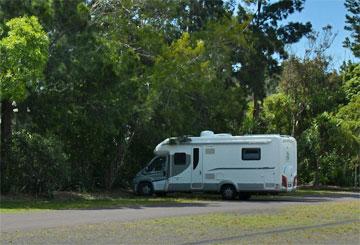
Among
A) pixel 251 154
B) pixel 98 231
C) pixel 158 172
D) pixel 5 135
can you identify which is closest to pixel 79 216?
pixel 98 231

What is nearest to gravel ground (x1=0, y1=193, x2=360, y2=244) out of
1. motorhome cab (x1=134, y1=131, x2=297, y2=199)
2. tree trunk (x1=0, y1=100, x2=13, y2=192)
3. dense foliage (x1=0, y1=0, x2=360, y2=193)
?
dense foliage (x1=0, y1=0, x2=360, y2=193)

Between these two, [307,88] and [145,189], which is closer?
[145,189]

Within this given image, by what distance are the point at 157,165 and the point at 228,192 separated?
3806 millimetres

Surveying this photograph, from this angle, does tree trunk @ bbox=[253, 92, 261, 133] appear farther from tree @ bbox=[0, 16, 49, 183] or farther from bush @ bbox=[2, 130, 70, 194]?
tree @ bbox=[0, 16, 49, 183]

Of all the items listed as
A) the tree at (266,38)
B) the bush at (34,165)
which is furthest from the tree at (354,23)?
the bush at (34,165)

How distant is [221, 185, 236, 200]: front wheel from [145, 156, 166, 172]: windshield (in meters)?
3.21

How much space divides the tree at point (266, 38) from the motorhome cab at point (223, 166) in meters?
14.3

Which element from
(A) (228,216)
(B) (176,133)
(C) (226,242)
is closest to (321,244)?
(C) (226,242)

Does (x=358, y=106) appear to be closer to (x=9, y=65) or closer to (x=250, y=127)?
(x=250, y=127)

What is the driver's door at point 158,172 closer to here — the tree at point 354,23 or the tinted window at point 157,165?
the tinted window at point 157,165

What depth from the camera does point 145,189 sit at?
29.1m

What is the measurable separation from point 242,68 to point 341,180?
34.0 feet

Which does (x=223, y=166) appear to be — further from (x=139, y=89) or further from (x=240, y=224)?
(x=240, y=224)

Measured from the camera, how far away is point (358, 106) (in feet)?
140
